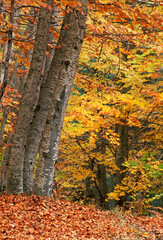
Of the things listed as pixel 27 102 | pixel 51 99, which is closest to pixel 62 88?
pixel 51 99

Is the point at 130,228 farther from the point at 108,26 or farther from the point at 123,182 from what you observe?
the point at 108,26

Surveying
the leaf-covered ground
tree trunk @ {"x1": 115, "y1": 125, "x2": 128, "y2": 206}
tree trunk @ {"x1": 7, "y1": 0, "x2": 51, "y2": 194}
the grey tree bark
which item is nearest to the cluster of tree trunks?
tree trunk @ {"x1": 7, "y1": 0, "x2": 51, "y2": 194}

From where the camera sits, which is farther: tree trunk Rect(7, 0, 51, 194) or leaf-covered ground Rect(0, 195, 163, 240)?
tree trunk Rect(7, 0, 51, 194)

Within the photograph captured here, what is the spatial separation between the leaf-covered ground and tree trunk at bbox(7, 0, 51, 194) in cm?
63

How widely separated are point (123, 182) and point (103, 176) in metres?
3.22

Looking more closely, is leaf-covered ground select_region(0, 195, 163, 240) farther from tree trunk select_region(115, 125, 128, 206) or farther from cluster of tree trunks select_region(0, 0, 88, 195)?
tree trunk select_region(115, 125, 128, 206)

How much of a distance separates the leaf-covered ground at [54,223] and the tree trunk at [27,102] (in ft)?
2.06

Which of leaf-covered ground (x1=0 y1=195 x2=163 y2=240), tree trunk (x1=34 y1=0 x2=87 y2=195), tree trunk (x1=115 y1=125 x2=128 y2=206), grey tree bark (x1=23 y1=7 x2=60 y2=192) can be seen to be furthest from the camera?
tree trunk (x1=115 y1=125 x2=128 y2=206)

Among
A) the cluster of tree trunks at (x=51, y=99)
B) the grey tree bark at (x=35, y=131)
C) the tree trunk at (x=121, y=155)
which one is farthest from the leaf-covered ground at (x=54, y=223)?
the tree trunk at (x=121, y=155)

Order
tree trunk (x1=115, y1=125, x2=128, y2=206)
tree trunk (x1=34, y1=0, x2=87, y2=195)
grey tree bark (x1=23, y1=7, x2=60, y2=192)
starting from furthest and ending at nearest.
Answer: tree trunk (x1=115, y1=125, x2=128, y2=206) < grey tree bark (x1=23, y1=7, x2=60, y2=192) < tree trunk (x1=34, y1=0, x2=87, y2=195)

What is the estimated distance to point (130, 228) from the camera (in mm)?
5422

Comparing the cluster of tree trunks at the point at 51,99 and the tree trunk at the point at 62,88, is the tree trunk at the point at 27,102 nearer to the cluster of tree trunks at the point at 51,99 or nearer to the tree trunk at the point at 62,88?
the cluster of tree trunks at the point at 51,99

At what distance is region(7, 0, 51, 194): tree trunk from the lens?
485cm

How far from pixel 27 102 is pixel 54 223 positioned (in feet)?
8.02
